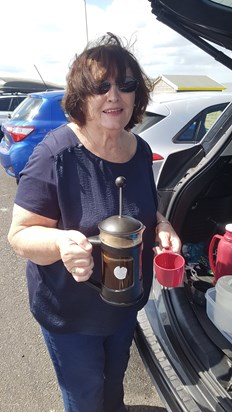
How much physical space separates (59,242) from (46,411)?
4.48 feet

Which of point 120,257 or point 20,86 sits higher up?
point 120,257

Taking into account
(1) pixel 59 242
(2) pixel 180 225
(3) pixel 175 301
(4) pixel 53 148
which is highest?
(4) pixel 53 148

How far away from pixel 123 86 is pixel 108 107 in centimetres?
10

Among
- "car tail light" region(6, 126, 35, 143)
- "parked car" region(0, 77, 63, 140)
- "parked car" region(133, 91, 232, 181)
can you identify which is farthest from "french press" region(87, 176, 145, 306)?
"parked car" region(0, 77, 63, 140)

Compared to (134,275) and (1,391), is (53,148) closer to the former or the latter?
(134,275)

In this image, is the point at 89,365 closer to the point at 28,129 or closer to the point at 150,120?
the point at 150,120

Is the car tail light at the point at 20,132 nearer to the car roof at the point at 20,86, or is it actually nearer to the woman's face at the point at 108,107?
the woman's face at the point at 108,107

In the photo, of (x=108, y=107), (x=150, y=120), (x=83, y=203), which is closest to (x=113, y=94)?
(x=108, y=107)

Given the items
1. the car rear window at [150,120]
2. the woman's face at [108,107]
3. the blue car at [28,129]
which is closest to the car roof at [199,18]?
the woman's face at [108,107]

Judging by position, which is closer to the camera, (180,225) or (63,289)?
(63,289)

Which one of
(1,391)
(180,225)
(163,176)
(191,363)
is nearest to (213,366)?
(191,363)

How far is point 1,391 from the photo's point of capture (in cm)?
202

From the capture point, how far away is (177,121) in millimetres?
3895

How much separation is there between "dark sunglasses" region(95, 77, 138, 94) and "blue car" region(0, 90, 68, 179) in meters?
3.92
